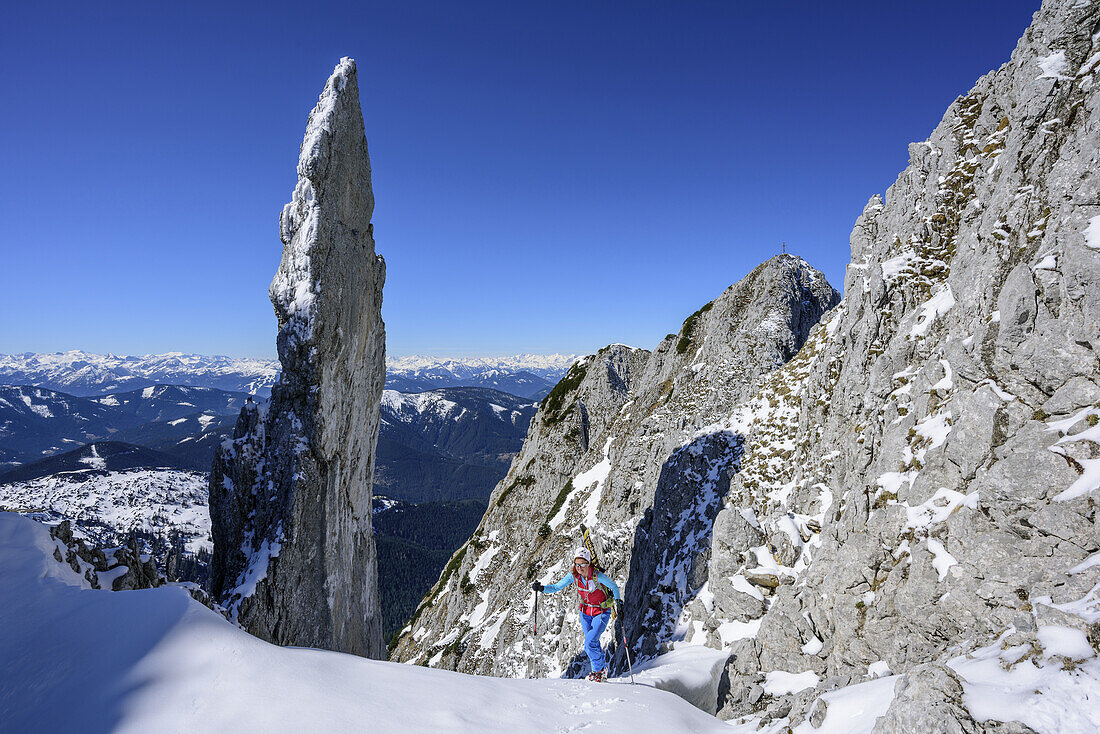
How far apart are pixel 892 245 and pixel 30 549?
106 feet

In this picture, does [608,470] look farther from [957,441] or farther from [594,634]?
[957,441]

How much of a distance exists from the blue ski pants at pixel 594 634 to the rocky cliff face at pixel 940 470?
14.6 ft

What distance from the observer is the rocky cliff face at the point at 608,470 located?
120 ft

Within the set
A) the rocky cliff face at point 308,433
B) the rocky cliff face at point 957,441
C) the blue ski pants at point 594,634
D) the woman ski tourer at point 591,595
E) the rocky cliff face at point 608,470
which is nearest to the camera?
the rocky cliff face at point 957,441

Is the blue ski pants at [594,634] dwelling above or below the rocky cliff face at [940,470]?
below

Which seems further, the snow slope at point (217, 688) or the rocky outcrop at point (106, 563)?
the rocky outcrop at point (106, 563)

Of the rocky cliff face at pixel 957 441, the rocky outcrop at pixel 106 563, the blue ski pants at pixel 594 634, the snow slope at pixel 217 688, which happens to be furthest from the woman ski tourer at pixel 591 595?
the rocky outcrop at pixel 106 563

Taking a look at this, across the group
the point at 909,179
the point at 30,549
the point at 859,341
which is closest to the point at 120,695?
the point at 30,549

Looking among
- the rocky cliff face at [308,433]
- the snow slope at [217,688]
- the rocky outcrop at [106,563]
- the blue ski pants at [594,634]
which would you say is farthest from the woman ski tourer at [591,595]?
the rocky cliff face at [308,433]

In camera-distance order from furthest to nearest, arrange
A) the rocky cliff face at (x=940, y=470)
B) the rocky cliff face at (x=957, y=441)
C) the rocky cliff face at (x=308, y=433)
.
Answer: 1. the rocky cliff face at (x=308, y=433)
2. the rocky cliff face at (x=957, y=441)
3. the rocky cliff face at (x=940, y=470)

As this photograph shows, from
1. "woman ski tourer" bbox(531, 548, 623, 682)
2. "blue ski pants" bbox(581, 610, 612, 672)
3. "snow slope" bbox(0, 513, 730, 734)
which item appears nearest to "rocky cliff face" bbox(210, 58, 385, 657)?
"snow slope" bbox(0, 513, 730, 734)

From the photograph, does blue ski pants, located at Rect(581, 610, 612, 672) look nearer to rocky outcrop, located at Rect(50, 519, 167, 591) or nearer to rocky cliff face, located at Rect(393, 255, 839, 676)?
rocky cliff face, located at Rect(393, 255, 839, 676)

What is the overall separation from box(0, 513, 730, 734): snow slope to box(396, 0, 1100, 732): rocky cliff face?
13.1 feet

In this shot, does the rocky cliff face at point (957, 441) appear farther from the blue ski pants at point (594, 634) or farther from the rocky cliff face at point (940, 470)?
the blue ski pants at point (594, 634)
